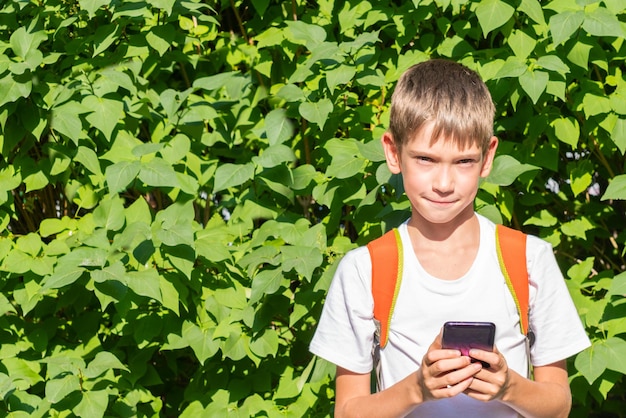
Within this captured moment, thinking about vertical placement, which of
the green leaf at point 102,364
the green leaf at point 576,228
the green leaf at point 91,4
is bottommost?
the green leaf at point 102,364

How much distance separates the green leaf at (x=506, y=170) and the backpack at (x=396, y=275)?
0.81 meters

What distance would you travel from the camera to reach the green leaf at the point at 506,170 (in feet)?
11.0

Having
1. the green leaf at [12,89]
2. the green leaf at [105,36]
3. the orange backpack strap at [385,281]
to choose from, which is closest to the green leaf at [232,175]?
the green leaf at [105,36]

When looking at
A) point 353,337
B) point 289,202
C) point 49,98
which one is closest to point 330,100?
point 289,202

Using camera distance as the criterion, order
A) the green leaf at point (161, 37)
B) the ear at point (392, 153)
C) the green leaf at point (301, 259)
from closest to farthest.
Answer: the ear at point (392, 153)
the green leaf at point (301, 259)
the green leaf at point (161, 37)

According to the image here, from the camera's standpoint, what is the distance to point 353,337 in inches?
101

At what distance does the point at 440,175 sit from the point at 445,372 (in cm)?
47

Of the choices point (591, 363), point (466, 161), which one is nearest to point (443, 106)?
point (466, 161)

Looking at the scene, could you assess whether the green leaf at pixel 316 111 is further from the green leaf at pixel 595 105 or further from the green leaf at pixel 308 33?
the green leaf at pixel 595 105

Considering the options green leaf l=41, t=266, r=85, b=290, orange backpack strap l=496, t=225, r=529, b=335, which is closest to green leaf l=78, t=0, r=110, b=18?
green leaf l=41, t=266, r=85, b=290

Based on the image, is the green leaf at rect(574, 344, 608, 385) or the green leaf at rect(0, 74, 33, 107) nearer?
the green leaf at rect(574, 344, 608, 385)

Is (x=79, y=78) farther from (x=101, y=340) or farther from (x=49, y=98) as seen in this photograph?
(x=101, y=340)

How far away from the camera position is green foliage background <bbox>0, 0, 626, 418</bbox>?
11.3ft

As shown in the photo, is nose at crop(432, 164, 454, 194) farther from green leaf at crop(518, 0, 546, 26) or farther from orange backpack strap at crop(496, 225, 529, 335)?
green leaf at crop(518, 0, 546, 26)
